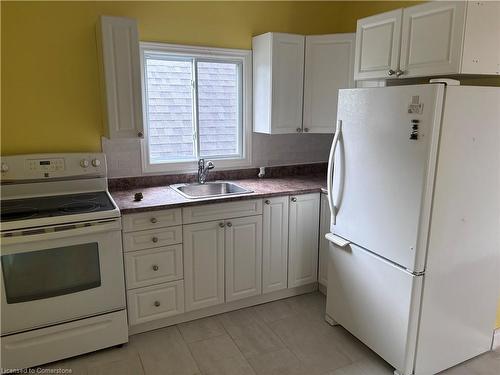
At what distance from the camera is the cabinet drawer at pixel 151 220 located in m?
2.49

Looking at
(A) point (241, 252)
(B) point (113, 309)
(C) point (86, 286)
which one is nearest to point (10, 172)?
(C) point (86, 286)

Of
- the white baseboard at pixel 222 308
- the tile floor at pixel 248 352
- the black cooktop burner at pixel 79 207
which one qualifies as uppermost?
the black cooktop burner at pixel 79 207

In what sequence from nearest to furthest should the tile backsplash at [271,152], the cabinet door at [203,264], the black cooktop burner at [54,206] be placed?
1. the black cooktop burner at [54,206]
2. the cabinet door at [203,264]
3. the tile backsplash at [271,152]

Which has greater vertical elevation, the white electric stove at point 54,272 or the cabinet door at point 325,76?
the cabinet door at point 325,76

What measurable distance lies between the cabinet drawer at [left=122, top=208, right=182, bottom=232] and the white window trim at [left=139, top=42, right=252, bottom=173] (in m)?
0.64

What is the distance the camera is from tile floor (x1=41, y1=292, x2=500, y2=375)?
2363mm

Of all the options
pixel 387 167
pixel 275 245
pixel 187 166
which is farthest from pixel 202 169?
pixel 387 167

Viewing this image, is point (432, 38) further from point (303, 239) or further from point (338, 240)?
point (303, 239)

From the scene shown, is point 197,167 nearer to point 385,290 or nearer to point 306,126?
point 306,126

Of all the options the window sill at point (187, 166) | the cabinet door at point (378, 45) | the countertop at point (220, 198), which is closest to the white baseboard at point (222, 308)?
the countertop at point (220, 198)

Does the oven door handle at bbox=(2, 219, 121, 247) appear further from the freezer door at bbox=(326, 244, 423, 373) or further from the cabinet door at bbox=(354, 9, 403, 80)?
the cabinet door at bbox=(354, 9, 403, 80)

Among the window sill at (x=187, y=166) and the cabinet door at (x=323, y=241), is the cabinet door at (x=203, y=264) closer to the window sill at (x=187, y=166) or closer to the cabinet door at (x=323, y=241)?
the window sill at (x=187, y=166)

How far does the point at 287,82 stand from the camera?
318cm

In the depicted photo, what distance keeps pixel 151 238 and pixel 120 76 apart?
43.0 inches
